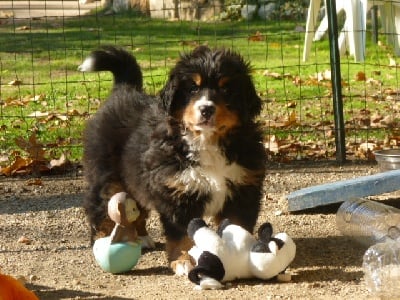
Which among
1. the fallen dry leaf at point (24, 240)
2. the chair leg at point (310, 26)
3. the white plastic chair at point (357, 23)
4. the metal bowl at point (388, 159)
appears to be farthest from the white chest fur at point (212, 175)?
the chair leg at point (310, 26)

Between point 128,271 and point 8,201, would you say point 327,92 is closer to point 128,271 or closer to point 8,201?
point 8,201

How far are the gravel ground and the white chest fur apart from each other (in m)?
0.50

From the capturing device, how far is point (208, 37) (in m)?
13.5

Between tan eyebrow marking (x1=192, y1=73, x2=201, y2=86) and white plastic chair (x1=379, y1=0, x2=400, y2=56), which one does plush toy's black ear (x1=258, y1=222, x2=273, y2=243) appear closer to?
tan eyebrow marking (x1=192, y1=73, x2=201, y2=86)

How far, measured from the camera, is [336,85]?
7969 mm

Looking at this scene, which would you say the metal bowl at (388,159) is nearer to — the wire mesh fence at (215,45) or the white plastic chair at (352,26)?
the wire mesh fence at (215,45)

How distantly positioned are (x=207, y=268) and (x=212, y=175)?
595 millimetres

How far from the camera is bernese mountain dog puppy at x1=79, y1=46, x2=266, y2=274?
16.2 feet

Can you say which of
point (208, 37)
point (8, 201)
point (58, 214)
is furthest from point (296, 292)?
point (208, 37)

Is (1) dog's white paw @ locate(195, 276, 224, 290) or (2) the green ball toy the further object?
(2) the green ball toy

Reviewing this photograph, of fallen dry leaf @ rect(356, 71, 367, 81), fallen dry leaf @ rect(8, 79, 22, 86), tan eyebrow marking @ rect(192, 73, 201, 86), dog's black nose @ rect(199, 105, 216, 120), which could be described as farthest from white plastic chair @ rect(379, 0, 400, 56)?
dog's black nose @ rect(199, 105, 216, 120)

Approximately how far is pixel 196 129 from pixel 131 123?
0.71m

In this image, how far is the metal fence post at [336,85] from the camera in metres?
7.89

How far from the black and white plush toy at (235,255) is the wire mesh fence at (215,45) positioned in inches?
129
